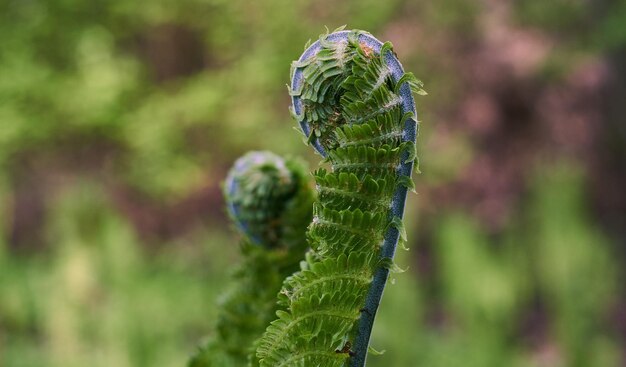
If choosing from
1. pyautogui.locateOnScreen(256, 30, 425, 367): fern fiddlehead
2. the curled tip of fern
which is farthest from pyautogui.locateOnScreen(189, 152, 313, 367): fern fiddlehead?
pyautogui.locateOnScreen(256, 30, 425, 367): fern fiddlehead

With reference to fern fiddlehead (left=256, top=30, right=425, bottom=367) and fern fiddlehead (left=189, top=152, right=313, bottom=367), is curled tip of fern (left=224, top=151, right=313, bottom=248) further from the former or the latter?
fern fiddlehead (left=256, top=30, right=425, bottom=367)

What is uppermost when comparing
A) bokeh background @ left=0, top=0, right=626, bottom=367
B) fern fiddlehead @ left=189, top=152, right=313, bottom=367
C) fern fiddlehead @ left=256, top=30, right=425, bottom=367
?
bokeh background @ left=0, top=0, right=626, bottom=367

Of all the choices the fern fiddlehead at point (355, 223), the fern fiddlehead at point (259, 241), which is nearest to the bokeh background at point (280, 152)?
the fern fiddlehead at point (259, 241)

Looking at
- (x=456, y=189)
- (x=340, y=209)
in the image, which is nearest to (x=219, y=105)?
(x=456, y=189)

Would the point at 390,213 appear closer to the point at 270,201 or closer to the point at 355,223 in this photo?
the point at 355,223

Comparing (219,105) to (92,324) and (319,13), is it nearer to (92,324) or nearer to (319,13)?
(319,13)

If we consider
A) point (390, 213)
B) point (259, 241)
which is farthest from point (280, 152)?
point (390, 213)
